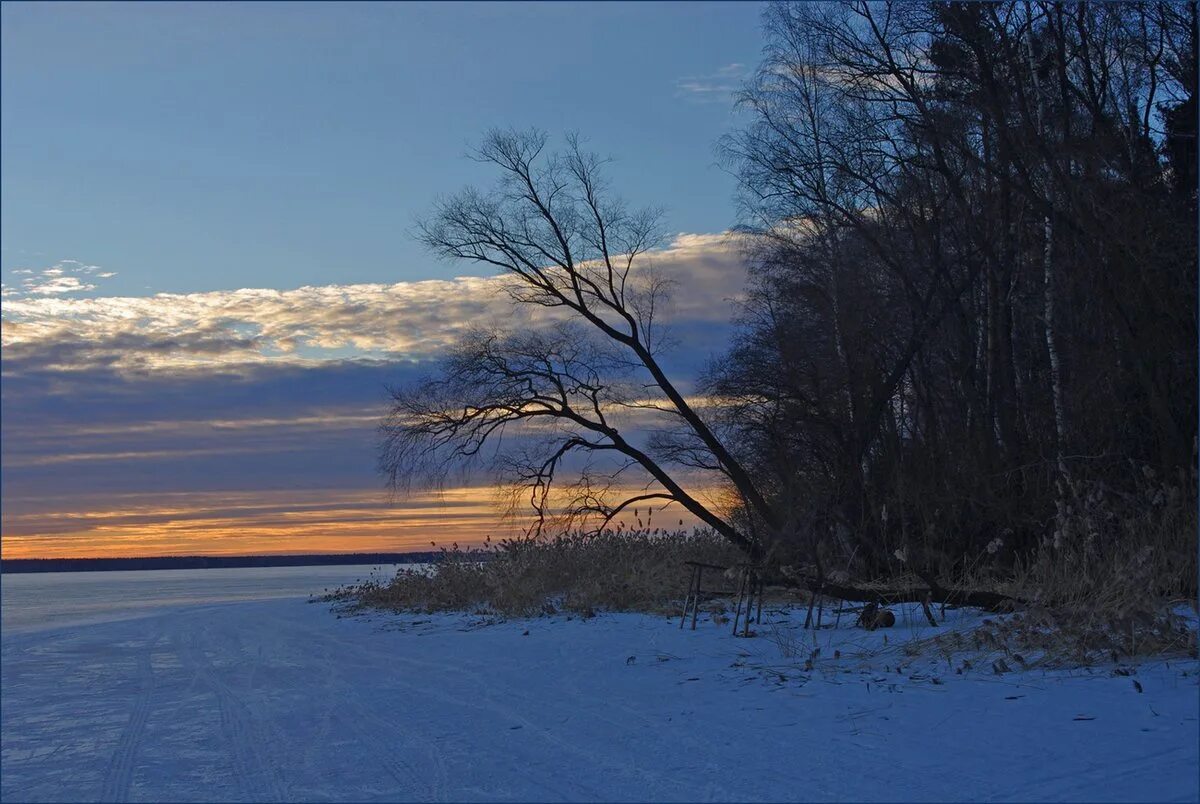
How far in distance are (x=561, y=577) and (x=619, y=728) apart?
10913 mm

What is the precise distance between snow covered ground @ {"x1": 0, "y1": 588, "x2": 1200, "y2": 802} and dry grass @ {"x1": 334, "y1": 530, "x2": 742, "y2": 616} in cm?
407

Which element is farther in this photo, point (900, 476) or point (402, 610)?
point (402, 610)

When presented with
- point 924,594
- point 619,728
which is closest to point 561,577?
point 924,594

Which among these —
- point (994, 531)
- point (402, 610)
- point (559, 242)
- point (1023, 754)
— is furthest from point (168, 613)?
point (1023, 754)

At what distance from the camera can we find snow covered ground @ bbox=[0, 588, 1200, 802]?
5.61m

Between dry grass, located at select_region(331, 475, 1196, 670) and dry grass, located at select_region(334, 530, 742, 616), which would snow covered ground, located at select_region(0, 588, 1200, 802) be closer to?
dry grass, located at select_region(331, 475, 1196, 670)

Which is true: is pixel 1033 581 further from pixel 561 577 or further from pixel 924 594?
pixel 561 577

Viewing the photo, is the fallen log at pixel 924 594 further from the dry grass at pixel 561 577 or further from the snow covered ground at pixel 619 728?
the dry grass at pixel 561 577

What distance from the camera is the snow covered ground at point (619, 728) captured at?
5.61 meters

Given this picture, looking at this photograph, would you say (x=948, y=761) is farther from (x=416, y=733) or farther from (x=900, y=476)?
(x=900, y=476)

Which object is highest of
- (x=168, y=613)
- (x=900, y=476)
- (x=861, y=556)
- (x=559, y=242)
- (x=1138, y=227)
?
(x=559, y=242)

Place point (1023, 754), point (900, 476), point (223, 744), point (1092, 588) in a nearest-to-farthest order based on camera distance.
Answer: point (1023, 754), point (223, 744), point (1092, 588), point (900, 476)

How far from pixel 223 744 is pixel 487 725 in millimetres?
1801

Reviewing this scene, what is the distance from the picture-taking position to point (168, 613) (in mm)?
22531
